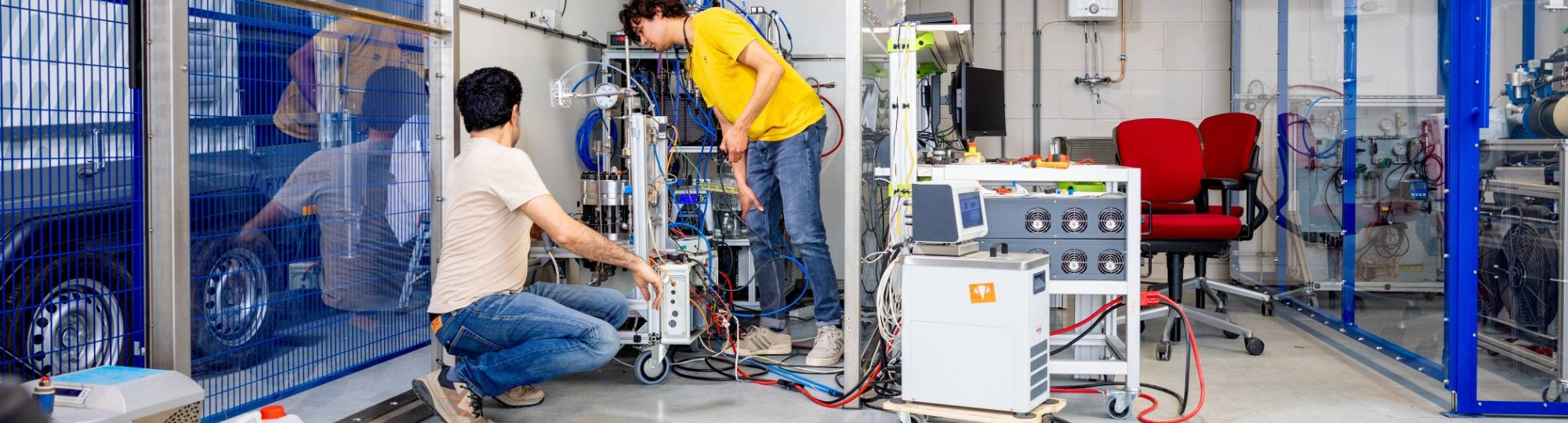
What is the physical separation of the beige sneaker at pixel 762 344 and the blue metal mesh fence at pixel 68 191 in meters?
1.93

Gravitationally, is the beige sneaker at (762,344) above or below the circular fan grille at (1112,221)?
below

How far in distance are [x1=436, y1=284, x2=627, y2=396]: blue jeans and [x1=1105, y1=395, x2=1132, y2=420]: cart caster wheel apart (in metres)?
1.34

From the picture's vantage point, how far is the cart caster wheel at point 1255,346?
13.0ft

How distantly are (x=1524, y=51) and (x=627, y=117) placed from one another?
2654mm

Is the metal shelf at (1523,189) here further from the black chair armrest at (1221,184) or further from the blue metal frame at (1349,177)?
the black chair armrest at (1221,184)

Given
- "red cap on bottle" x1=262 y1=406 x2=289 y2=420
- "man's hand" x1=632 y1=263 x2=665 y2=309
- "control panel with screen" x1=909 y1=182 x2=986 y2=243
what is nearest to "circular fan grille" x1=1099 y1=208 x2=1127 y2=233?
"control panel with screen" x1=909 y1=182 x2=986 y2=243

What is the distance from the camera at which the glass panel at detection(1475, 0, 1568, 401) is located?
312cm

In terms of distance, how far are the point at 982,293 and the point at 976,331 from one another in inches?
3.7

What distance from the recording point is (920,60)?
4195 millimetres

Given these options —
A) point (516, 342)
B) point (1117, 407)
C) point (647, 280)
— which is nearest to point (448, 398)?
point (516, 342)

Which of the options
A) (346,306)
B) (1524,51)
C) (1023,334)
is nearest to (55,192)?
(346,306)

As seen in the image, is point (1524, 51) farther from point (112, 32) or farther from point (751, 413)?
point (112, 32)

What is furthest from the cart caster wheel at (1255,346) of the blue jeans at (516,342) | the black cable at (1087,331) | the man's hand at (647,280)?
the blue jeans at (516,342)

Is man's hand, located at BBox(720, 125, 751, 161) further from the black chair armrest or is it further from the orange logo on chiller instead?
the black chair armrest
